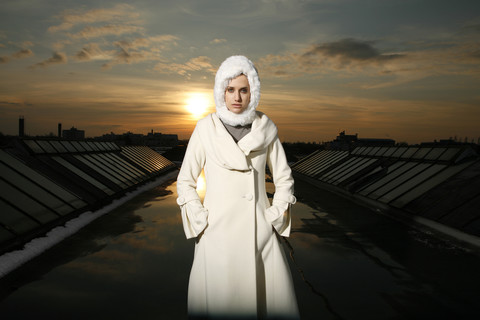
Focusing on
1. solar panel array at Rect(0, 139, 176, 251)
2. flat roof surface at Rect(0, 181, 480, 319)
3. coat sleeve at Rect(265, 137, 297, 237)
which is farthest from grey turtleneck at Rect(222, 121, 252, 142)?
solar panel array at Rect(0, 139, 176, 251)

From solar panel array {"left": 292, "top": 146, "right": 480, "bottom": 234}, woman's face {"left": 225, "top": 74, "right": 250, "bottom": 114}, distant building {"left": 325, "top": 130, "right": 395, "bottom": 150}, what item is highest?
woman's face {"left": 225, "top": 74, "right": 250, "bottom": 114}

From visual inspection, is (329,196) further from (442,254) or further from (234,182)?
(234,182)

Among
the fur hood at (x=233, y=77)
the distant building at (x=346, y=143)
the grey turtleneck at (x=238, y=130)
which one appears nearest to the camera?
the fur hood at (x=233, y=77)

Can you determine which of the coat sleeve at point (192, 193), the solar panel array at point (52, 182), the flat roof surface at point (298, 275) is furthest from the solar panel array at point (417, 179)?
the solar panel array at point (52, 182)

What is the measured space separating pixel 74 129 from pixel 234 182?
7345cm

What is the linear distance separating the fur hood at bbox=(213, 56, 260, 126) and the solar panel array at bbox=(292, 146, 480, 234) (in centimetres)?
698

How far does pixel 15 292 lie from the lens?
492 centimetres

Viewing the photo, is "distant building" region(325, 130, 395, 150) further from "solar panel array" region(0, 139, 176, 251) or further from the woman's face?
the woman's face

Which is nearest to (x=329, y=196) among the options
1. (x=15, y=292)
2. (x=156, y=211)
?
(x=156, y=211)

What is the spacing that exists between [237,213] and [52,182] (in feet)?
27.4

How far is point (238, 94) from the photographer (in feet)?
10.3

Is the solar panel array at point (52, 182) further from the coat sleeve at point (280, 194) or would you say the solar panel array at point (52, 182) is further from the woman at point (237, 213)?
the coat sleeve at point (280, 194)

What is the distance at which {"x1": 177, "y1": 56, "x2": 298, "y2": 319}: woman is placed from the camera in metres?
3.00

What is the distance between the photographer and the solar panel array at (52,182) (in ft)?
22.6
